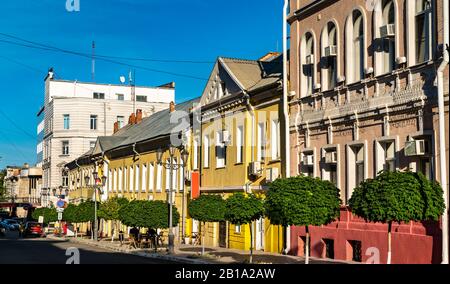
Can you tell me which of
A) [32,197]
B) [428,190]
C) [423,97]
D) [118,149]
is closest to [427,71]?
[423,97]

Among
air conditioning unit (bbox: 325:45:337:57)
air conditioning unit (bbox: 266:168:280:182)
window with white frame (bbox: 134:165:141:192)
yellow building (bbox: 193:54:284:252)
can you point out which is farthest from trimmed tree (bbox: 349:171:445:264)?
window with white frame (bbox: 134:165:141:192)

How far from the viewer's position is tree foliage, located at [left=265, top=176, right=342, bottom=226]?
17984 mm

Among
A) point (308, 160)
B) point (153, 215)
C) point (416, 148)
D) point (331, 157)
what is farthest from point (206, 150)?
point (416, 148)

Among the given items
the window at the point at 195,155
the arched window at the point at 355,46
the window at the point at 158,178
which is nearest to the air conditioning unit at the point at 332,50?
the arched window at the point at 355,46

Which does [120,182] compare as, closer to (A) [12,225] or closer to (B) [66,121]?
(B) [66,121]

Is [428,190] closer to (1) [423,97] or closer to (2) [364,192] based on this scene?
(2) [364,192]

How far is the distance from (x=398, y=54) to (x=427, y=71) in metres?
1.44

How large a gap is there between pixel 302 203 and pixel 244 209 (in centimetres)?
487

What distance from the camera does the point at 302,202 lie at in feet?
59.4

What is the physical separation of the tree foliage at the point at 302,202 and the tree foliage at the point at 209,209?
8.25 m

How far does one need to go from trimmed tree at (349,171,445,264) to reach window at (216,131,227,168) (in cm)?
1788

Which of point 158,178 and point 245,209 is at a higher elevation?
point 158,178

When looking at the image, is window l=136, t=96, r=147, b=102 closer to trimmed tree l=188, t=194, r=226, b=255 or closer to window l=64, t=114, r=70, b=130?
window l=64, t=114, r=70, b=130

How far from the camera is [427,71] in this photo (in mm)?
18484
